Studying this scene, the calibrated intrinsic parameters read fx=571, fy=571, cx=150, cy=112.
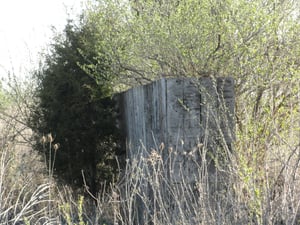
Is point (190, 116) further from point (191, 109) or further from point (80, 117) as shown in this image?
point (80, 117)

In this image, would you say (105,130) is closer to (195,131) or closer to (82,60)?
(82,60)

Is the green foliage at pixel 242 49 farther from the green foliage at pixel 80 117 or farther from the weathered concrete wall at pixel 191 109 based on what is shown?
the green foliage at pixel 80 117

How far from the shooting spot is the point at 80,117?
7359mm

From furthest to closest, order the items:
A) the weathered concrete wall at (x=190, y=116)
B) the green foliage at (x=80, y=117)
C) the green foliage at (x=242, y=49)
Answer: the green foliage at (x=80, y=117)
the green foliage at (x=242, y=49)
the weathered concrete wall at (x=190, y=116)

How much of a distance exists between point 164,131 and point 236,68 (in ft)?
4.19

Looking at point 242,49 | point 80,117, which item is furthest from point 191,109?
point 80,117

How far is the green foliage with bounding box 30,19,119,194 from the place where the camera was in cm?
733

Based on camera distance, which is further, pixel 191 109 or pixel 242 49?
pixel 242 49

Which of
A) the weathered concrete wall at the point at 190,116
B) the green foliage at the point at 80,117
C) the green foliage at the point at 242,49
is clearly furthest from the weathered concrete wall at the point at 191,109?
the green foliage at the point at 80,117

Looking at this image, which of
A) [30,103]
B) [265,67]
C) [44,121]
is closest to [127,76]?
[44,121]

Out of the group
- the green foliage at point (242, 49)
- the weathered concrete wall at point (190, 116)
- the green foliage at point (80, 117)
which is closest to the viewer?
the weathered concrete wall at point (190, 116)

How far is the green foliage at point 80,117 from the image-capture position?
733cm

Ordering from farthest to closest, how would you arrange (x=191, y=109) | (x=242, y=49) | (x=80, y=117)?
(x=80, y=117) < (x=242, y=49) < (x=191, y=109)

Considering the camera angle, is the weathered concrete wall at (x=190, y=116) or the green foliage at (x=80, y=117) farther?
the green foliage at (x=80, y=117)
